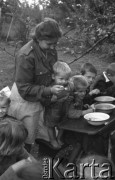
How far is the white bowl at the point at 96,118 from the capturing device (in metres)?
2.97

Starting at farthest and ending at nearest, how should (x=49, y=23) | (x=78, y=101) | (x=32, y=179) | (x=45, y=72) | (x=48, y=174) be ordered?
1. (x=78, y=101)
2. (x=45, y=72)
3. (x=49, y=23)
4. (x=48, y=174)
5. (x=32, y=179)

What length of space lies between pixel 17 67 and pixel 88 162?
58.0 inches

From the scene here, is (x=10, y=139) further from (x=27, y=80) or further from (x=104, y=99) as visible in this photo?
(x=104, y=99)

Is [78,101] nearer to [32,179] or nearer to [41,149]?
[41,149]

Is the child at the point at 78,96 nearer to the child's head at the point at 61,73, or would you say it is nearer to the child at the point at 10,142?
the child's head at the point at 61,73

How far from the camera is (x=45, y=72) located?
3.22 m

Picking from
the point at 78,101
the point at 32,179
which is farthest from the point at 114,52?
the point at 32,179

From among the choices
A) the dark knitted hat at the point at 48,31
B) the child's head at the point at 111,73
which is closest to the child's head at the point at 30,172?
the dark knitted hat at the point at 48,31

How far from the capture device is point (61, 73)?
323cm

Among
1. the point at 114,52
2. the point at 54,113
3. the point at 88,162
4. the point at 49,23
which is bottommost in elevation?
the point at 114,52

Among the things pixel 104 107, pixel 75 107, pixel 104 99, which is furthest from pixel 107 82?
pixel 75 107

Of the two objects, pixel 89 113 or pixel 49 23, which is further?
pixel 89 113

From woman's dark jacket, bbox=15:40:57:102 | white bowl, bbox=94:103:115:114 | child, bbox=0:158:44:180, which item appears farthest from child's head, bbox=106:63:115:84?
child, bbox=0:158:44:180

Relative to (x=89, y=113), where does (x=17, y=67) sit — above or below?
above
